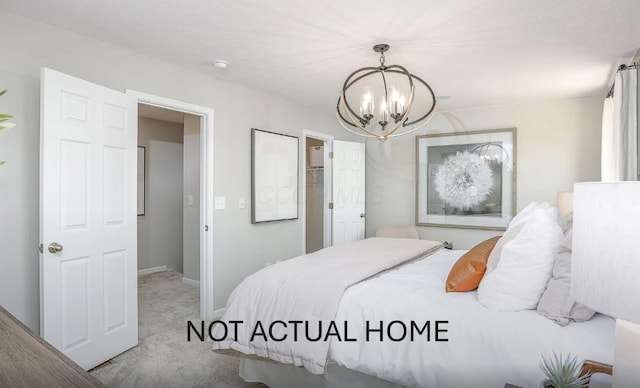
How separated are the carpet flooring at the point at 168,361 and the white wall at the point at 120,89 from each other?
1.68 ft

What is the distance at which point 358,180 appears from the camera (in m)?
5.36

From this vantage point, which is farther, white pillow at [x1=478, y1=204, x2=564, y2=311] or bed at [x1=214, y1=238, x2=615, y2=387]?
white pillow at [x1=478, y1=204, x2=564, y2=311]

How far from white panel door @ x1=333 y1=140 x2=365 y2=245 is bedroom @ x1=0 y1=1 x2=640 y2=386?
0.82 ft

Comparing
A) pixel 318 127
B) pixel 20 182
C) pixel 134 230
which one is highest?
pixel 318 127

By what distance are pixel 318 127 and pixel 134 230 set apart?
277cm

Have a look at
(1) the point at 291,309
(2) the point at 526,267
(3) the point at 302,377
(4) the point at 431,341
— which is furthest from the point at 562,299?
(3) the point at 302,377

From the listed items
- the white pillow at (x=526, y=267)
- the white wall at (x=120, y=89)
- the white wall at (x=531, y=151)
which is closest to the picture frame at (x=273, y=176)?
the white wall at (x=120, y=89)

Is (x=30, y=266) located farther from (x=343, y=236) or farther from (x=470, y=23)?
(x=343, y=236)

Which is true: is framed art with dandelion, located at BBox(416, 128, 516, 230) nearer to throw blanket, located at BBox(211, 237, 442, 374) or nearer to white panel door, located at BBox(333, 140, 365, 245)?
white panel door, located at BBox(333, 140, 365, 245)

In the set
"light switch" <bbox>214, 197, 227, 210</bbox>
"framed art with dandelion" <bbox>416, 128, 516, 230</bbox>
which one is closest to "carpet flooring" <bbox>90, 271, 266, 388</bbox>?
"light switch" <bbox>214, 197, 227, 210</bbox>

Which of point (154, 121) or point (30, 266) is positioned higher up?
point (154, 121)

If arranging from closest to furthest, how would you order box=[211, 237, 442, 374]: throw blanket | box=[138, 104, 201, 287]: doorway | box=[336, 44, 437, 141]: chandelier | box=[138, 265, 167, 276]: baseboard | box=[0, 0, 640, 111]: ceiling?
1. box=[211, 237, 442, 374]: throw blanket
2. box=[0, 0, 640, 111]: ceiling
3. box=[336, 44, 437, 141]: chandelier
4. box=[138, 104, 201, 287]: doorway
5. box=[138, 265, 167, 276]: baseboard

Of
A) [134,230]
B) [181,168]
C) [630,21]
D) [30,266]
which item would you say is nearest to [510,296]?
[630,21]

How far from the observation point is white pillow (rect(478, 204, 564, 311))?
5.47 ft
